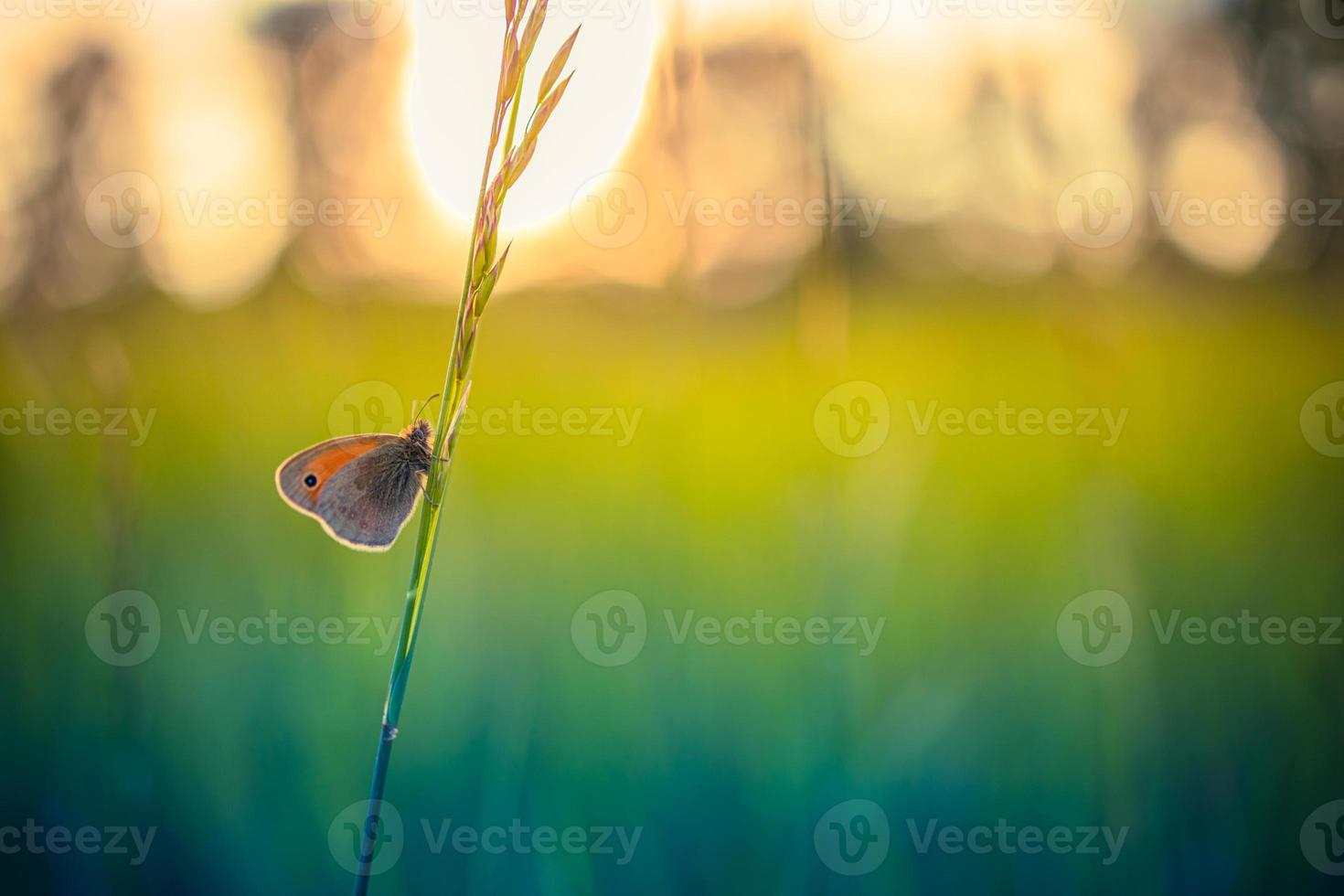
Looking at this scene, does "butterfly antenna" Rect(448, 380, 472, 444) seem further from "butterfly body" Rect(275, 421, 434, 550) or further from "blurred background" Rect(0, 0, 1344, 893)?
"blurred background" Rect(0, 0, 1344, 893)

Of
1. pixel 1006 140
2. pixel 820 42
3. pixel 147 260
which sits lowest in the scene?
pixel 147 260

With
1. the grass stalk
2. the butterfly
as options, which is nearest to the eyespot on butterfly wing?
the butterfly

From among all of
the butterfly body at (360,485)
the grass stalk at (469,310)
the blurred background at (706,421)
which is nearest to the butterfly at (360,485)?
the butterfly body at (360,485)

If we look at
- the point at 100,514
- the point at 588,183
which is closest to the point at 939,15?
the point at 588,183

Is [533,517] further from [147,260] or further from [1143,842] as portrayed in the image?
[1143,842]

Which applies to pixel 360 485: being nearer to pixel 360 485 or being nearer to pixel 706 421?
pixel 360 485

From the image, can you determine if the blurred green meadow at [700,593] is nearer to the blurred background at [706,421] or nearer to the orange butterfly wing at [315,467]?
the blurred background at [706,421]

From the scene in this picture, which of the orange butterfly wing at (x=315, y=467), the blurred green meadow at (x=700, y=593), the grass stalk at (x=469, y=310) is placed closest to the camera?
the grass stalk at (x=469, y=310)

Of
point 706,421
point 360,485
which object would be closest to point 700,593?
point 706,421
